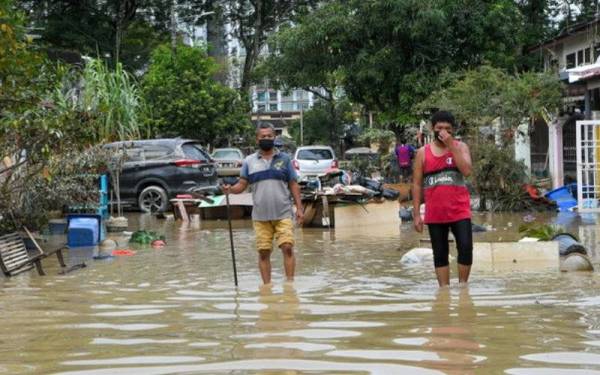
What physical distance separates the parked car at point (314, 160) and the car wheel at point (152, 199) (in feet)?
40.2

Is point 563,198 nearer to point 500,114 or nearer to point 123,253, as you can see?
point 500,114

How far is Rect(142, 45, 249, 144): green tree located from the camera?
1505 inches

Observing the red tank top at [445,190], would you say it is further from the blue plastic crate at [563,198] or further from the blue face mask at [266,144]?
the blue plastic crate at [563,198]

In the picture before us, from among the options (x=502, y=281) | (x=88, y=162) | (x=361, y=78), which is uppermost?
(x=361, y=78)

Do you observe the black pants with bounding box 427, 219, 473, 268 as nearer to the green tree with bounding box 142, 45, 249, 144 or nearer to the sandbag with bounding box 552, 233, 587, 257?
the sandbag with bounding box 552, 233, 587, 257

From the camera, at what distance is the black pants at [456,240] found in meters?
8.85

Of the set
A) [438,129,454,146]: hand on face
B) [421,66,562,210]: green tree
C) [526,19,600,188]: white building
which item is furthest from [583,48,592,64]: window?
[438,129,454,146]: hand on face

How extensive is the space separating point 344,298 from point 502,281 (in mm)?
1891

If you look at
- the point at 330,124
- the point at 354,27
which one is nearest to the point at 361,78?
the point at 354,27

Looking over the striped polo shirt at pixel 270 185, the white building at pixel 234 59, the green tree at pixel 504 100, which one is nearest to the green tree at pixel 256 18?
the white building at pixel 234 59

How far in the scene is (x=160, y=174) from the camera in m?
23.6

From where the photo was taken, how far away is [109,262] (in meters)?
13.1

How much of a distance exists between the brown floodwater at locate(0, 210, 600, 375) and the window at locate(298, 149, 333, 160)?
2471 centimetres

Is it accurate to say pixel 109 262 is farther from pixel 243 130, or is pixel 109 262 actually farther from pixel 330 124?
pixel 330 124
